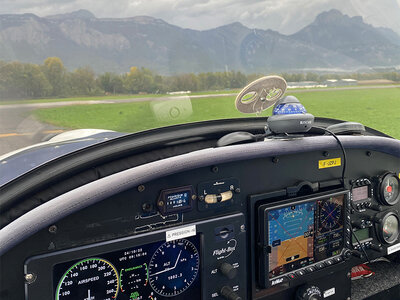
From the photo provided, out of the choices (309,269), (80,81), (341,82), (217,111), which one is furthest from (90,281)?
(341,82)

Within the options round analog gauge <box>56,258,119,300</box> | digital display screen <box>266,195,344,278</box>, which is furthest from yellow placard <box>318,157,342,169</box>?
round analog gauge <box>56,258,119,300</box>

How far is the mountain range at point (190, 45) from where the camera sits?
3.51 feet

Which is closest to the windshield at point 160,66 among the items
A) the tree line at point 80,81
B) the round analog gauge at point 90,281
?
the tree line at point 80,81

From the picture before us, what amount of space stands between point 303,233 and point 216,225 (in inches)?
18.0

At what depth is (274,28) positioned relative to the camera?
71.1 inches

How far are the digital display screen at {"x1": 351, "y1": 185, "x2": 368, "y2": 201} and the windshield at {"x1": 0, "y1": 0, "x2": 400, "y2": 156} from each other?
39cm

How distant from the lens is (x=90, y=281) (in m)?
1.35

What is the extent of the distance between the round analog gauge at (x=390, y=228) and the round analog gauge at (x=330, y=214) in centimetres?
41

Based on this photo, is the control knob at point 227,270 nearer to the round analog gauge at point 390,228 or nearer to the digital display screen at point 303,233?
the digital display screen at point 303,233

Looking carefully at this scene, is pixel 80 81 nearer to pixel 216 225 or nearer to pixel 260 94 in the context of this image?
pixel 216 225

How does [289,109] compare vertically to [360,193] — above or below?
above

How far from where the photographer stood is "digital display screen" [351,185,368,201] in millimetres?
2070

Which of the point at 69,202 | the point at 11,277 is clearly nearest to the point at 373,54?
the point at 69,202

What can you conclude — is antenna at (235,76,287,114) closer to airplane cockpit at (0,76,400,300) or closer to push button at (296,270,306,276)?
airplane cockpit at (0,76,400,300)
